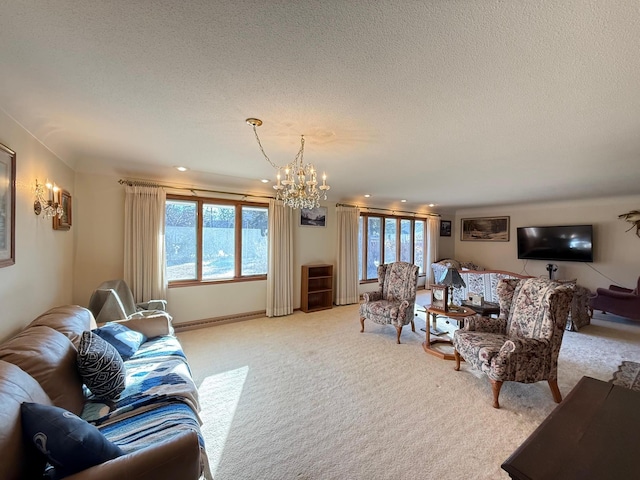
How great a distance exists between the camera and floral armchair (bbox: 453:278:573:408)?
2.23m

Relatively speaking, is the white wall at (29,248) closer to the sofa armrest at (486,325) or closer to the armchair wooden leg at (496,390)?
the armchair wooden leg at (496,390)

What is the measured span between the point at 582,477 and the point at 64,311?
121 inches

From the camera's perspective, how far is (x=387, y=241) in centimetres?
681

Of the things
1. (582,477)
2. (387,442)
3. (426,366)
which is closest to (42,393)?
(387,442)

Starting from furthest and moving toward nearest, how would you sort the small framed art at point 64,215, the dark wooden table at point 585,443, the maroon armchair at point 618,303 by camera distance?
1. the maroon armchair at point 618,303
2. the small framed art at point 64,215
3. the dark wooden table at point 585,443

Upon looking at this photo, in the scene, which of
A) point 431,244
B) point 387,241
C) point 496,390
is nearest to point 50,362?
point 496,390

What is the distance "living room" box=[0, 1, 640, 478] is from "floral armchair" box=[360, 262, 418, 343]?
1.10 feet

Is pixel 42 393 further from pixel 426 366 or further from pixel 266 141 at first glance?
pixel 426 366

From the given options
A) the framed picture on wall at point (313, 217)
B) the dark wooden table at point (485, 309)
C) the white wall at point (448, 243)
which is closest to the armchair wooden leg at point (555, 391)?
the dark wooden table at point (485, 309)

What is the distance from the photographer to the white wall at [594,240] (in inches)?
206

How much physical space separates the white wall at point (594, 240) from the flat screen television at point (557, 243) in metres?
0.21

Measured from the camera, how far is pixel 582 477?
811mm

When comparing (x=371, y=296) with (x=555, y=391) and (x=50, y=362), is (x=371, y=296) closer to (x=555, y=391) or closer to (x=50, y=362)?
(x=555, y=391)

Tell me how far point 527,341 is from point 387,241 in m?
4.62
